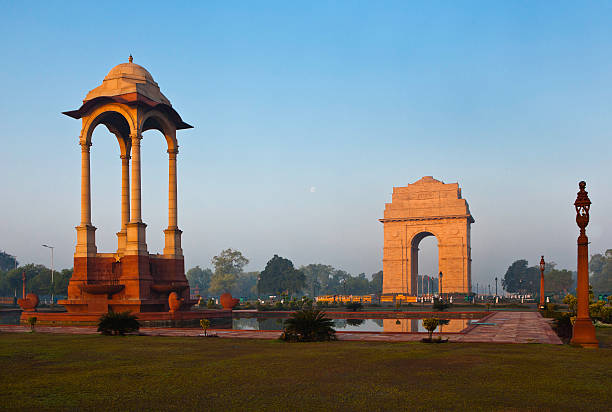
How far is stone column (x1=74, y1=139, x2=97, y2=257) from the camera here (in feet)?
105

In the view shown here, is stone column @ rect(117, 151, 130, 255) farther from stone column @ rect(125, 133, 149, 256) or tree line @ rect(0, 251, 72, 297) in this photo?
tree line @ rect(0, 251, 72, 297)

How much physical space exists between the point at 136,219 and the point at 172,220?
3.59m

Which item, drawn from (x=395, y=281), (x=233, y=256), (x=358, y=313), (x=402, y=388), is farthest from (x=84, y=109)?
(x=233, y=256)

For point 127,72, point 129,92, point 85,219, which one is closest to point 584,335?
point 85,219

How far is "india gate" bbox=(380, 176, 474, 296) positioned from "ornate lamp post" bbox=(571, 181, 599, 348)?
59.9m

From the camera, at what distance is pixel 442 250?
7725 centimetres

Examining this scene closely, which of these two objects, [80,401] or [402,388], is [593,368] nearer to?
[402,388]

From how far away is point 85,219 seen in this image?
32500mm

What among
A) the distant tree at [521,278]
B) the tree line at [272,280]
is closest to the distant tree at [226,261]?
the tree line at [272,280]

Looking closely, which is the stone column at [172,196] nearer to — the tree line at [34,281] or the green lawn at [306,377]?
the green lawn at [306,377]

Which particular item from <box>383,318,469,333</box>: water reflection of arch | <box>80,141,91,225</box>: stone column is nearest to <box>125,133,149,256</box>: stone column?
<box>80,141,91,225</box>: stone column

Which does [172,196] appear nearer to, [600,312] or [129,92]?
[129,92]

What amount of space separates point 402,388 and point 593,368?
486cm

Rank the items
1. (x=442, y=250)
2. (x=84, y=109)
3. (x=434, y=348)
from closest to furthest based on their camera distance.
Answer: (x=434, y=348) → (x=84, y=109) → (x=442, y=250)
